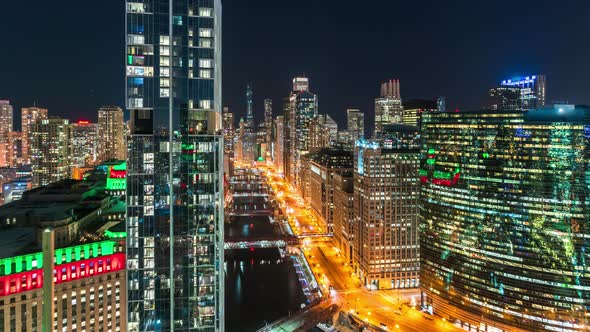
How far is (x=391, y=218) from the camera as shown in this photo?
88375mm

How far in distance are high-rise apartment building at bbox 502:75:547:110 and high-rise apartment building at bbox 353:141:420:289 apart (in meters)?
22.9

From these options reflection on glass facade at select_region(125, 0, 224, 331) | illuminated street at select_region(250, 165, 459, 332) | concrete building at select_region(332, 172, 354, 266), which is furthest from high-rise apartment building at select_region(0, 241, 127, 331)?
concrete building at select_region(332, 172, 354, 266)

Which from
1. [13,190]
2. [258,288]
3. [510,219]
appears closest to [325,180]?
[258,288]

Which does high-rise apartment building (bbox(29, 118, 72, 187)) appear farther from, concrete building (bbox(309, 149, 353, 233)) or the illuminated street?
the illuminated street

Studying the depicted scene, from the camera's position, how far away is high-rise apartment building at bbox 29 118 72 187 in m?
154

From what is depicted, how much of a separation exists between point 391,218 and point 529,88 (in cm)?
3706

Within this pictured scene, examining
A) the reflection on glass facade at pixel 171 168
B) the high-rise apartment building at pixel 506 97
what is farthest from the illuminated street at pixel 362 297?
the high-rise apartment building at pixel 506 97

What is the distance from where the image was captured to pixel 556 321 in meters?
59.8

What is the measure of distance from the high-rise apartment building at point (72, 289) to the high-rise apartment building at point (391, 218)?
47.5 m

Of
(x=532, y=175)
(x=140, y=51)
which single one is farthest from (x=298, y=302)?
(x=140, y=51)

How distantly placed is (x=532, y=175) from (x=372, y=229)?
32.7m

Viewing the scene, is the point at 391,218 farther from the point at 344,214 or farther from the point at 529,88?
the point at 529,88

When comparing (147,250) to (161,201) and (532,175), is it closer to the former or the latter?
(161,201)

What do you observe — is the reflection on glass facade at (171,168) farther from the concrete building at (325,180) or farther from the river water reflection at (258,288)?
the concrete building at (325,180)
